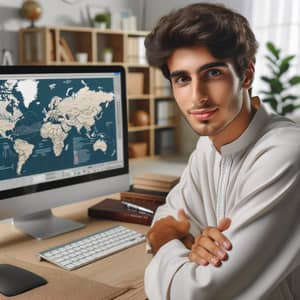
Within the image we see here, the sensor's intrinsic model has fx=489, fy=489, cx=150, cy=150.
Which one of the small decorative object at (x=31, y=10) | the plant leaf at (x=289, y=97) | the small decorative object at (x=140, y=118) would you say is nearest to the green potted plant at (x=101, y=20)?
the small decorative object at (x=31, y=10)

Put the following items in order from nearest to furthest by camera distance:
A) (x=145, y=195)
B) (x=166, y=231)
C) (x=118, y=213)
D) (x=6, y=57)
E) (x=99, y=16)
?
(x=166, y=231)
(x=118, y=213)
(x=145, y=195)
(x=6, y=57)
(x=99, y=16)

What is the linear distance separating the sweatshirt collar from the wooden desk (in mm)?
386

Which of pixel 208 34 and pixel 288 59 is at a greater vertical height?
pixel 208 34

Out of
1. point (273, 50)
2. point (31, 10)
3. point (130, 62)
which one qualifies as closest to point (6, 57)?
point (31, 10)

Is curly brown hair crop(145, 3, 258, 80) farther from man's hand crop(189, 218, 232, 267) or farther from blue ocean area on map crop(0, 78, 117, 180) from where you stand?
blue ocean area on map crop(0, 78, 117, 180)

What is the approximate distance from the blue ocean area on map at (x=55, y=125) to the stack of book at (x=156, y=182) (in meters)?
0.20

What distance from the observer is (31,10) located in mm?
5039

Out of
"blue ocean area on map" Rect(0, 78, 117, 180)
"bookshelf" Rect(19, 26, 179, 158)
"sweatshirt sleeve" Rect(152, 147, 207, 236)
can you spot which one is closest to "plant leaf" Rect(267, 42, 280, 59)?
"bookshelf" Rect(19, 26, 179, 158)

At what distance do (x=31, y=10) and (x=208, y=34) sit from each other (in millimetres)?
4521

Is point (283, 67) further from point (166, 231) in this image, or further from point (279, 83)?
point (166, 231)

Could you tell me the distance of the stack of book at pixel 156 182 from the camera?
178 cm

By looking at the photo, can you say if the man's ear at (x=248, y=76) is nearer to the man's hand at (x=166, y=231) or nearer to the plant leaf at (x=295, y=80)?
the man's hand at (x=166, y=231)

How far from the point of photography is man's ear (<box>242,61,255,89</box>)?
0.97 m

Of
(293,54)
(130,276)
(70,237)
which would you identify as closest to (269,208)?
(130,276)
